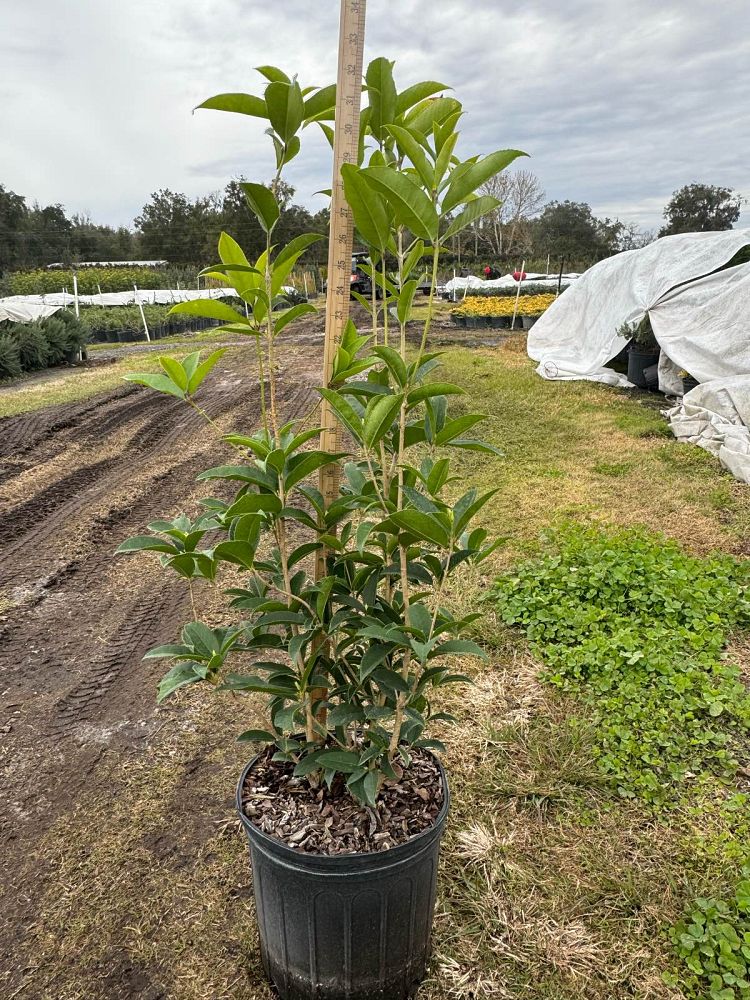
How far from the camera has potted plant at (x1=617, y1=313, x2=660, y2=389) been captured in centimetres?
783

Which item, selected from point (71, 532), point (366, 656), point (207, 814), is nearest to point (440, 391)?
point (366, 656)

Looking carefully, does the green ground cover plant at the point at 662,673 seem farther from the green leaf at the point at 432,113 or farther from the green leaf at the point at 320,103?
the green leaf at the point at 320,103

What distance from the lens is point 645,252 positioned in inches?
337

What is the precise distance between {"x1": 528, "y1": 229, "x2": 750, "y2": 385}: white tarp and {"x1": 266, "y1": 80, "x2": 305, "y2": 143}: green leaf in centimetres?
599

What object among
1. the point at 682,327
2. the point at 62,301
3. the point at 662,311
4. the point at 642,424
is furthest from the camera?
the point at 62,301

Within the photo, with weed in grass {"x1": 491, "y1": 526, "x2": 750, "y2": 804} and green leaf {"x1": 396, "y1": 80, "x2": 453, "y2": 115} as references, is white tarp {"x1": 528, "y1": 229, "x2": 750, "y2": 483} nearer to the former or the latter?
weed in grass {"x1": 491, "y1": 526, "x2": 750, "y2": 804}

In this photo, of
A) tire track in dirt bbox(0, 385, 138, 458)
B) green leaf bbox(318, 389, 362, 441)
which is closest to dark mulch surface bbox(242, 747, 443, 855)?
green leaf bbox(318, 389, 362, 441)

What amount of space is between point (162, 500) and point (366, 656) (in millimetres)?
3826

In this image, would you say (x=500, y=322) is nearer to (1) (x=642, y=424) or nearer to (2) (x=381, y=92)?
(1) (x=642, y=424)

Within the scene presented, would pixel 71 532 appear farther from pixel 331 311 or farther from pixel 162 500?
pixel 331 311

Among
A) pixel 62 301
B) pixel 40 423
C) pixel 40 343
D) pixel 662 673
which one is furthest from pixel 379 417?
pixel 62 301

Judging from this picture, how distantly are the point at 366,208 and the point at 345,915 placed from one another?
1367mm

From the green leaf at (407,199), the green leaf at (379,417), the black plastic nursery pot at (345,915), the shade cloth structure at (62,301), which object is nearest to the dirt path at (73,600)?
the black plastic nursery pot at (345,915)

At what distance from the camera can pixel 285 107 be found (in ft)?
3.70
